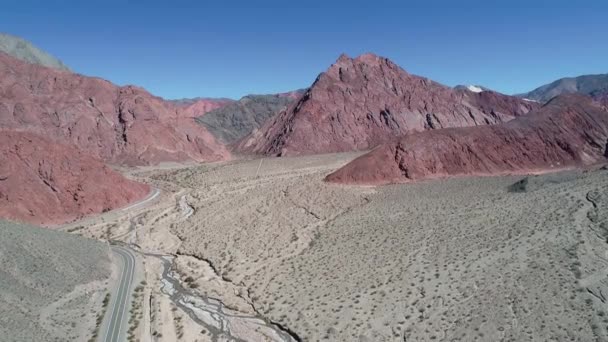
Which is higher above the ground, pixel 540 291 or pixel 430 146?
pixel 430 146

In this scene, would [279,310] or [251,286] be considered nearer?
[279,310]

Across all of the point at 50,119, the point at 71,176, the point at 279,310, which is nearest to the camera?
the point at 279,310

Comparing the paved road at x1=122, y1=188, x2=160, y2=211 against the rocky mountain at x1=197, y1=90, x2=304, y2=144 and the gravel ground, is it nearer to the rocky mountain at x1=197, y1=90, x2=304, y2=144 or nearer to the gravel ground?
the gravel ground

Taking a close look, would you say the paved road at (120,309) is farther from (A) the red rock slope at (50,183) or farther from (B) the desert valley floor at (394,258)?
(A) the red rock slope at (50,183)

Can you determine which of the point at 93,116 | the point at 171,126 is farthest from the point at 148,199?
the point at 171,126

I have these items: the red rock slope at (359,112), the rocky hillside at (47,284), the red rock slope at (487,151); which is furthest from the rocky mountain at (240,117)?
the rocky hillside at (47,284)

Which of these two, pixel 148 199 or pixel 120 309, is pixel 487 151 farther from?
pixel 120 309

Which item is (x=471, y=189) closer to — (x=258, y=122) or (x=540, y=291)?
(x=540, y=291)

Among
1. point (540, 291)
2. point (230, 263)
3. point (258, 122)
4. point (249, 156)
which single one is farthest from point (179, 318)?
point (258, 122)
